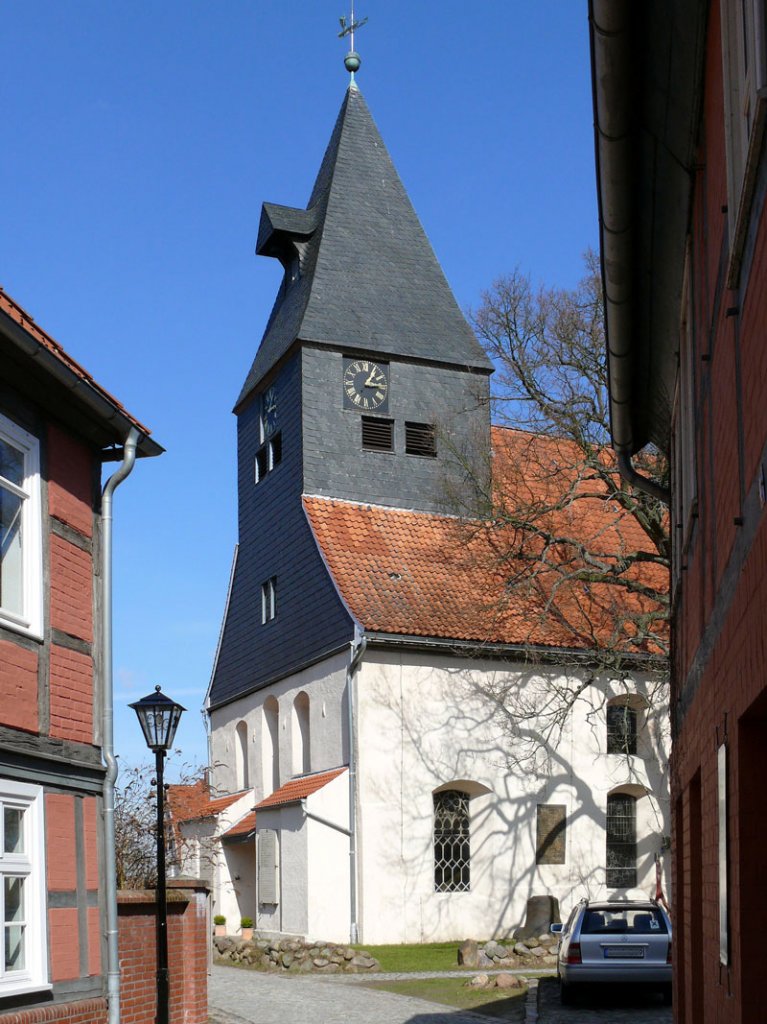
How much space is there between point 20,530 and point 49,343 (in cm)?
157

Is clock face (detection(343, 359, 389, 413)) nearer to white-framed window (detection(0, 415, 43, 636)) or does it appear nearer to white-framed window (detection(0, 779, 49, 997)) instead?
white-framed window (detection(0, 415, 43, 636))

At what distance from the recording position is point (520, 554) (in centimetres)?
2758

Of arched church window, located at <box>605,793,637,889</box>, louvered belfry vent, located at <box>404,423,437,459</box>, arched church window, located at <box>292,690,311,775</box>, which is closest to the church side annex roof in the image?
louvered belfry vent, located at <box>404,423,437,459</box>

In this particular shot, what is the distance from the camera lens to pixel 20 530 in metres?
11.7

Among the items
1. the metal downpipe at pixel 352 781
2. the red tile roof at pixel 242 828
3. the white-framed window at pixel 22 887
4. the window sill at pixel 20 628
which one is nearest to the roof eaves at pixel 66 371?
the window sill at pixel 20 628

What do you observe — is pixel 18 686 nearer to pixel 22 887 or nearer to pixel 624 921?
pixel 22 887

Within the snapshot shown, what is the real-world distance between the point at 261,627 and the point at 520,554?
982 centimetres

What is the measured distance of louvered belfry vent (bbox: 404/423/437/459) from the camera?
114ft

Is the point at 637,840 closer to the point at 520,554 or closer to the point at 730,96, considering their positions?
the point at 520,554

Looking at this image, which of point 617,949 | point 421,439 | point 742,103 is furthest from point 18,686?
point 421,439

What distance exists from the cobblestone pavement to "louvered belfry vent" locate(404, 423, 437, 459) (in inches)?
656

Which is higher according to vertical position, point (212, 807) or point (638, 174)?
point (638, 174)

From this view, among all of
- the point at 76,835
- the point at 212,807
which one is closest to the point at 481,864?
the point at 212,807

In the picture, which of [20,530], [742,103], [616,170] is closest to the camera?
[742,103]
